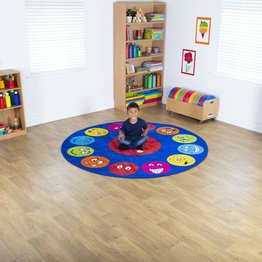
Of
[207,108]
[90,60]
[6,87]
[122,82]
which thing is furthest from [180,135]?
[6,87]

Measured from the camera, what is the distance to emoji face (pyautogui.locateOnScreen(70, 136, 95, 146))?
5468 mm

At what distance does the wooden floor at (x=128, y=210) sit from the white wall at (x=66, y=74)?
1076 mm

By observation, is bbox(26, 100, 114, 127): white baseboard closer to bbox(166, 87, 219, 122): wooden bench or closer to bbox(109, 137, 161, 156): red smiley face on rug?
bbox(166, 87, 219, 122): wooden bench

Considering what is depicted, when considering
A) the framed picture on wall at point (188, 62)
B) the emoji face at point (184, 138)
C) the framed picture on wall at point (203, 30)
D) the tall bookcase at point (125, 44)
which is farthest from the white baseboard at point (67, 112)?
the framed picture on wall at point (203, 30)

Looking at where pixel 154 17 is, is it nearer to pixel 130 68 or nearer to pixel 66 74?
pixel 130 68

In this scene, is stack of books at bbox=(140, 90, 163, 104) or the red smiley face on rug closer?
the red smiley face on rug

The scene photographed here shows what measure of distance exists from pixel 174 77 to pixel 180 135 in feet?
5.90

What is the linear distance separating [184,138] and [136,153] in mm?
954

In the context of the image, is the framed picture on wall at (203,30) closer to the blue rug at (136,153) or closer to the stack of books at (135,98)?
the stack of books at (135,98)

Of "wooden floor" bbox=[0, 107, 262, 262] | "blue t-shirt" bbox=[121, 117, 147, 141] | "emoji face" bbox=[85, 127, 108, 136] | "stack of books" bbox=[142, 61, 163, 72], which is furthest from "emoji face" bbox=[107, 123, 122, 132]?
"stack of books" bbox=[142, 61, 163, 72]

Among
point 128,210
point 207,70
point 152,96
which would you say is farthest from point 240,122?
point 128,210

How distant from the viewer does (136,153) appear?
16.9ft

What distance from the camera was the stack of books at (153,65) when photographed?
7141mm

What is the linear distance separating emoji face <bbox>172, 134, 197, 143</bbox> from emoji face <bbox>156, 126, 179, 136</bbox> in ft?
0.51
